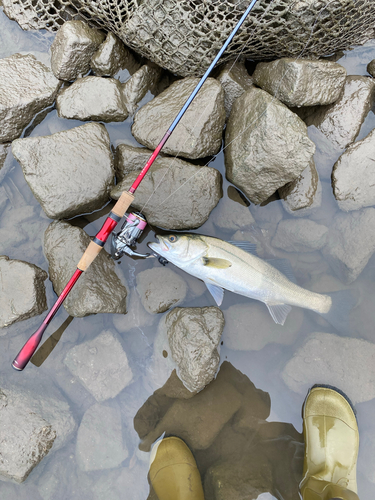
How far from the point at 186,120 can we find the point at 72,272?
2.03m

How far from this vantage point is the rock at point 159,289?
11.4 ft

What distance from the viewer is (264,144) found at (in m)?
3.02

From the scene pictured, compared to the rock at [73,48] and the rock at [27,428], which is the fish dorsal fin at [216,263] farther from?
the rock at [73,48]

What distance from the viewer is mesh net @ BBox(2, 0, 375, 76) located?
9.80 feet

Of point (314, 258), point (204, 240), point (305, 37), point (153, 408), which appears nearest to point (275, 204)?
point (314, 258)

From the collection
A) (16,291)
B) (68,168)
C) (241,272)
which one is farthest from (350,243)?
(16,291)

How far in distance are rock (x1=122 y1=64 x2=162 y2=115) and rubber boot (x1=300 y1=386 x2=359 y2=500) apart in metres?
4.05

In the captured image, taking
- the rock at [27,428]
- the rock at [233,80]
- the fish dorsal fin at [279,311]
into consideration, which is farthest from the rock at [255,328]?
the rock at [233,80]

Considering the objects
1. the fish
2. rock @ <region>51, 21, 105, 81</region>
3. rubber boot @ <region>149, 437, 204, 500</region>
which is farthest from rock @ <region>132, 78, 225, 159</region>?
rubber boot @ <region>149, 437, 204, 500</region>

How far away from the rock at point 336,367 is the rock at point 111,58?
4047 mm

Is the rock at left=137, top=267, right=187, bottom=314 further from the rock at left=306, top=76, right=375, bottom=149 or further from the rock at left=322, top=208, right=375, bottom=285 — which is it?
the rock at left=306, top=76, right=375, bottom=149

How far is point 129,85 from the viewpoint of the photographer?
3.46 meters

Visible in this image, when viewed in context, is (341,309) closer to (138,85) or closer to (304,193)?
(304,193)

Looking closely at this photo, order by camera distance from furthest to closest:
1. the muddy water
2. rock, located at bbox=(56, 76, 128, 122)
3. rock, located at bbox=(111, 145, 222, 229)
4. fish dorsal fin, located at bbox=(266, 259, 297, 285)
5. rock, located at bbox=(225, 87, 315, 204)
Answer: fish dorsal fin, located at bbox=(266, 259, 297, 285), the muddy water, rock, located at bbox=(56, 76, 128, 122), rock, located at bbox=(111, 145, 222, 229), rock, located at bbox=(225, 87, 315, 204)
